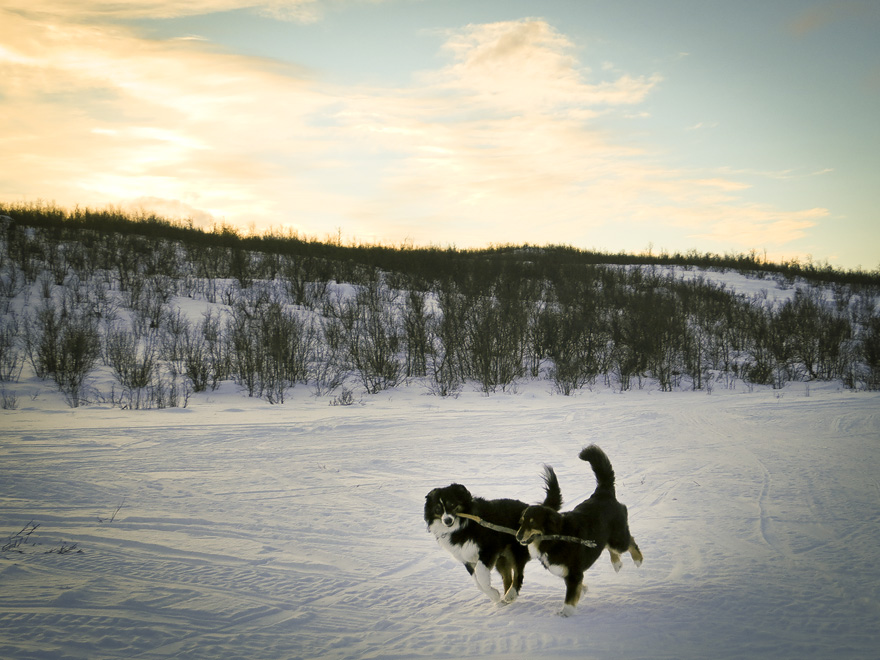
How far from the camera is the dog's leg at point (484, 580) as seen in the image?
3.99 metres

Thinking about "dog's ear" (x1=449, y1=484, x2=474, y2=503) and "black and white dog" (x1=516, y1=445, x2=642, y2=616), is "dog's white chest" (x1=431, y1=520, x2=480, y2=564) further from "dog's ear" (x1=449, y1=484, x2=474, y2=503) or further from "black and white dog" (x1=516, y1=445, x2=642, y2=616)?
"black and white dog" (x1=516, y1=445, x2=642, y2=616)

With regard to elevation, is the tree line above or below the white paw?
above

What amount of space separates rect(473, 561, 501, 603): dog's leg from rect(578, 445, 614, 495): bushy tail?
121 cm

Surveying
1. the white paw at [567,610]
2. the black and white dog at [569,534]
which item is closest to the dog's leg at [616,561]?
the black and white dog at [569,534]

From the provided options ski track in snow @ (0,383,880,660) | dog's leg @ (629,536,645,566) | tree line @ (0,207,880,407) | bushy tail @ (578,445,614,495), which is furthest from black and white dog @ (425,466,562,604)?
tree line @ (0,207,880,407)

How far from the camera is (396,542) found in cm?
561

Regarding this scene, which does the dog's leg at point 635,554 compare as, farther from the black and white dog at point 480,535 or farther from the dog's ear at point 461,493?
the dog's ear at point 461,493

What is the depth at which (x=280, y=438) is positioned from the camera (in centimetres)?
1055

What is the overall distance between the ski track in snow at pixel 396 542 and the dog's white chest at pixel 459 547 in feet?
1.41

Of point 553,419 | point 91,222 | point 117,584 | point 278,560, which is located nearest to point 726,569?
point 278,560

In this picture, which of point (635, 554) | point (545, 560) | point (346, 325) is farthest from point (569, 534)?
point (346, 325)

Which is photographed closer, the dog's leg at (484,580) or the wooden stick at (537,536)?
→ the wooden stick at (537,536)

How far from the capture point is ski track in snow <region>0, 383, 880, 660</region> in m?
3.48

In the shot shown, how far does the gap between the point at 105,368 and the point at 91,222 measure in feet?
62.7
